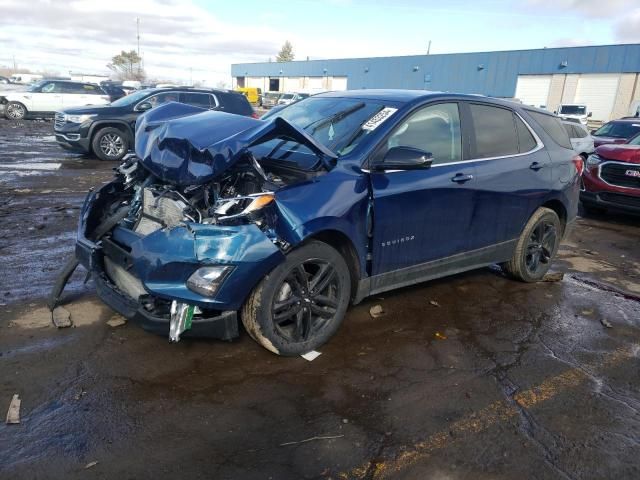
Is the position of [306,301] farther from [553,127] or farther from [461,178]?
[553,127]

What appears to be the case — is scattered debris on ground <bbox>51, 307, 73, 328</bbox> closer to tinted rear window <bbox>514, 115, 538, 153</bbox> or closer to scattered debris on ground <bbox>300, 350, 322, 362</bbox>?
scattered debris on ground <bbox>300, 350, 322, 362</bbox>

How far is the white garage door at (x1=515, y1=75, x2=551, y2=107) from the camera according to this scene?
43.6 metres

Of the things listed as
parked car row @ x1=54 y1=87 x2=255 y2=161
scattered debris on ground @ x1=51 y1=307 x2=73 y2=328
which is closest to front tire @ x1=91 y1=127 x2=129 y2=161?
parked car row @ x1=54 y1=87 x2=255 y2=161

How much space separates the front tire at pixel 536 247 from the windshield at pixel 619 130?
9.82 meters

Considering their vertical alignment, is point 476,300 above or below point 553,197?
below

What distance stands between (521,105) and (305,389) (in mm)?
3808

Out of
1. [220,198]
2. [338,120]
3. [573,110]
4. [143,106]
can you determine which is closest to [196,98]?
[143,106]

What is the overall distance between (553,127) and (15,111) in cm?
2225

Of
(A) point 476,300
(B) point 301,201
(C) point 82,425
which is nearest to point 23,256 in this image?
(C) point 82,425

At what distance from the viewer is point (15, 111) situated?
21234 millimetres

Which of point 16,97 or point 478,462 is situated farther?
point 16,97

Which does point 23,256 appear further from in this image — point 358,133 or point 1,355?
point 358,133

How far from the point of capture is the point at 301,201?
3.32 m

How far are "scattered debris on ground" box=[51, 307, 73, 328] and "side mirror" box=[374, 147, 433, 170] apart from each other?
2594mm
